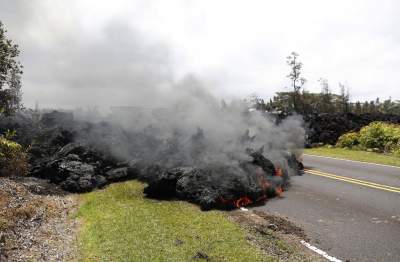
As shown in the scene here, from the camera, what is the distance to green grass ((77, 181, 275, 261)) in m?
7.73

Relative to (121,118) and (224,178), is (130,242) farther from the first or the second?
(121,118)

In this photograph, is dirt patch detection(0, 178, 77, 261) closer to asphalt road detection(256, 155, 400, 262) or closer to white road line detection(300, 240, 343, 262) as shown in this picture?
white road line detection(300, 240, 343, 262)

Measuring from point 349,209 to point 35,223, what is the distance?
28.7 ft

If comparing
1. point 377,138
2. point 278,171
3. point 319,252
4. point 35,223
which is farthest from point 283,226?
point 377,138

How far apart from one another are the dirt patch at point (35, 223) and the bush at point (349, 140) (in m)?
21.1

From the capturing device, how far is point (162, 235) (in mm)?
8805

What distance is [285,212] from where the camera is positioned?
10.6m

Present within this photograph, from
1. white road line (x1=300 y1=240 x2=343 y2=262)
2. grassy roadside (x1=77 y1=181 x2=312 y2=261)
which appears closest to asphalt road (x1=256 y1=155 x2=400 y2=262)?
white road line (x1=300 y1=240 x2=343 y2=262)

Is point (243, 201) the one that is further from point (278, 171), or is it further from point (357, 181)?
point (357, 181)

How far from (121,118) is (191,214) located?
12536mm

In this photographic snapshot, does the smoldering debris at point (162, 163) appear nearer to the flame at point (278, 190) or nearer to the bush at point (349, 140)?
the flame at point (278, 190)

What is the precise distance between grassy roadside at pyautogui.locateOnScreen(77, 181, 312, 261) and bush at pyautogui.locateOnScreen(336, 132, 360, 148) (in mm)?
19922

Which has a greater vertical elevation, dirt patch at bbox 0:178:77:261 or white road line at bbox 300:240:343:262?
white road line at bbox 300:240:343:262

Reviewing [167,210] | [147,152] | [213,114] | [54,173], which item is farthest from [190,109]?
[167,210]
